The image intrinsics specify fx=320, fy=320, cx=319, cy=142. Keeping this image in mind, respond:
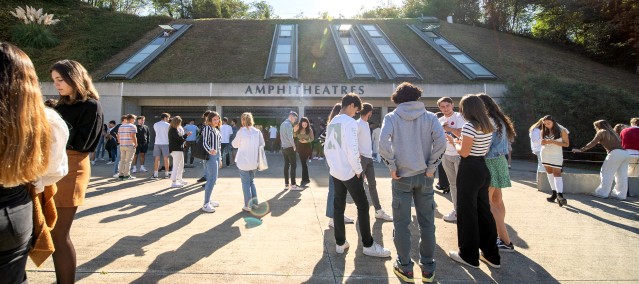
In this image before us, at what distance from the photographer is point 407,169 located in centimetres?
305

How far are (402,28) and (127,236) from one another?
28360 mm

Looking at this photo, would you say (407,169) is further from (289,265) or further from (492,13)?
(492,13)

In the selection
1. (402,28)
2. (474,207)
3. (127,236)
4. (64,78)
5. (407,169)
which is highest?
(402,28)

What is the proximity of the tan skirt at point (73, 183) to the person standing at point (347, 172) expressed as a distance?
2.25 metres

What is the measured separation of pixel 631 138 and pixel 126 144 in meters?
11.7

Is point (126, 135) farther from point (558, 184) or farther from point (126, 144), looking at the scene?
point (558, 184)

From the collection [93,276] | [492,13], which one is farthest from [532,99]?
[492,13]

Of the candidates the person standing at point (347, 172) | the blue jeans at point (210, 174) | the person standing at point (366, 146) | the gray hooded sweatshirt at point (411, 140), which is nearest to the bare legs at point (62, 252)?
the person standing at point (347, 172)

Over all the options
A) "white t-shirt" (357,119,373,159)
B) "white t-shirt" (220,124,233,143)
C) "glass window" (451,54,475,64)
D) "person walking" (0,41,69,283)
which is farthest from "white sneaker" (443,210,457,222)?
"glass window" (451,54,475,64)

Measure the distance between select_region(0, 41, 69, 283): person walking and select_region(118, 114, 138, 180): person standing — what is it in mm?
7478

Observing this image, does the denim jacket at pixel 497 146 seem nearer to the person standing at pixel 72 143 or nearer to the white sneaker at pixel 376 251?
the white sneaker at pixel 376 251

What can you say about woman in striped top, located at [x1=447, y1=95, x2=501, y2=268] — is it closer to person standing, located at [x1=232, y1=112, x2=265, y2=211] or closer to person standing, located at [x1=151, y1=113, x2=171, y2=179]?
person standing, located at [x1=232, y1=112, x2=265, y2=211]

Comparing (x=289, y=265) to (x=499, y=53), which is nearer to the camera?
(x=289, y=265)

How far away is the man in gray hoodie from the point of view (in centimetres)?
302
